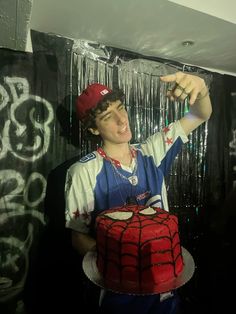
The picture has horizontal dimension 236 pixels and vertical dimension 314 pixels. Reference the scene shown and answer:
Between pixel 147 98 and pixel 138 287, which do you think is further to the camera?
pixel 147 98

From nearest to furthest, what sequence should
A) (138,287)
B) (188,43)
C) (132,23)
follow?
(138,287), (132,23), (188,43)

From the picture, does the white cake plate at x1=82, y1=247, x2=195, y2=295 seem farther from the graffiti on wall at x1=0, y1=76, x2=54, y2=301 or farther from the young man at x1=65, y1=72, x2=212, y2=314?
the graffiti on wall at x1=0, y1=76, x2=54, y2=301

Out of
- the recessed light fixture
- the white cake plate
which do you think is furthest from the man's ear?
the recessed light fixture

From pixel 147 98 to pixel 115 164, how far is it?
64 centimetres

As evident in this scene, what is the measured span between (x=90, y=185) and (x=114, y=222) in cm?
31

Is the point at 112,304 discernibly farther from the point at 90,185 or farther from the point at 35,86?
the point at 35,86

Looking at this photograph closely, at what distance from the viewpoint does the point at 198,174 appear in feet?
6.40

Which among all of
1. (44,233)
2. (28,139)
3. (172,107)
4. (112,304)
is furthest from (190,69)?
(112,304)

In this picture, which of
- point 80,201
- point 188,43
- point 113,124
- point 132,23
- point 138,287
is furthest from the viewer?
point 188,43

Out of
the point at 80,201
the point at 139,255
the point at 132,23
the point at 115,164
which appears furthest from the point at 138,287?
the point at 132,23

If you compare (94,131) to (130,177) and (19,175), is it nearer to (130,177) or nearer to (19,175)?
(130,177)

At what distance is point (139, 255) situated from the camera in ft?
2.82

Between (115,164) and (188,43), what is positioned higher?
(188,43)

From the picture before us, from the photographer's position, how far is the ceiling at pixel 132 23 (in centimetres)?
123
